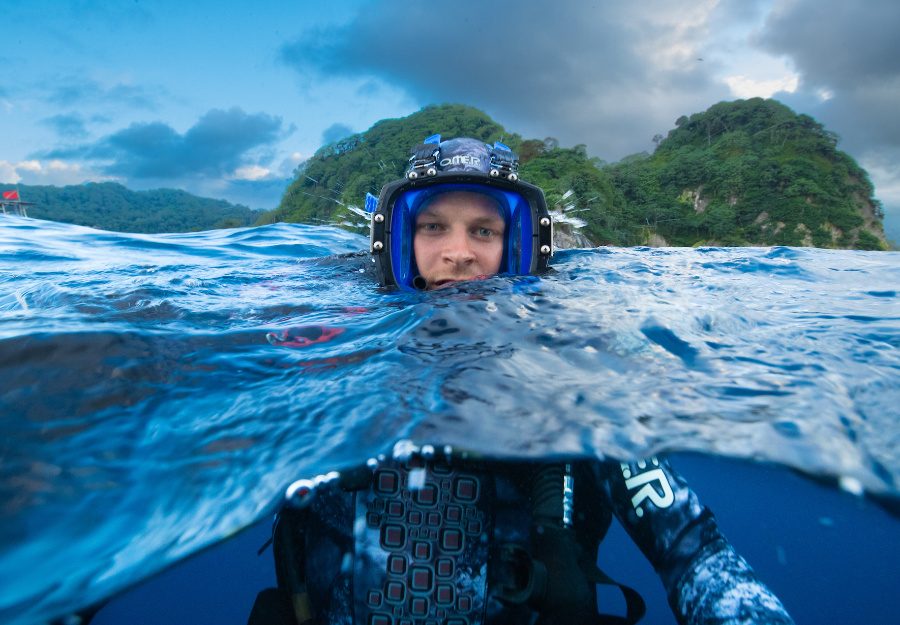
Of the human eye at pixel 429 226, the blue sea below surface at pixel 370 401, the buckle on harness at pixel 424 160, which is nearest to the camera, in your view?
the blue sea below surface at pixel 370 401

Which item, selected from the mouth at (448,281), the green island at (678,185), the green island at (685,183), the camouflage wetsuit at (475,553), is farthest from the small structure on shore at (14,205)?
the camouflage wetsuit at (475,553)

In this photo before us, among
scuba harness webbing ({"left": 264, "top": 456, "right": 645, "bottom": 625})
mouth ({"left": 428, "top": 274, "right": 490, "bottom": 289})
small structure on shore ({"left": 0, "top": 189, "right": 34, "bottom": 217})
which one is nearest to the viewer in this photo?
scuba harness webbing ({"left": 264, "top": 456, "right": 645, "bottom": 625})

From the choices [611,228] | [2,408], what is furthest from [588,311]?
[611,228]

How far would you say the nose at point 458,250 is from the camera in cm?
333

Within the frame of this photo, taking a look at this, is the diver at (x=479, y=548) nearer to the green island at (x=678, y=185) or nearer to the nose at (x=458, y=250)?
the nose at (x=458, y=250)

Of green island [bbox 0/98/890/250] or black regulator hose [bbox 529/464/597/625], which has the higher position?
green island [bbox 0/98/890/250]

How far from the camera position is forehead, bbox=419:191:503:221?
3.55 m

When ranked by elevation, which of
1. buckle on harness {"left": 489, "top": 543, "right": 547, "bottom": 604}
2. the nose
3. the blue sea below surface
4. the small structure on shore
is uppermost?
the small structure on shore

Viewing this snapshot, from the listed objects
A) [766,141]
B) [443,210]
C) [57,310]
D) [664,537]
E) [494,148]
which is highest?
[766,141]

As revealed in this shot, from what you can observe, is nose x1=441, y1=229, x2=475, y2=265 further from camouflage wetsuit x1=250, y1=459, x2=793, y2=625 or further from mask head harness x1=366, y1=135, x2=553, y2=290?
camouflage wetsuit x1=250, y1=459, x2=793, y2=625

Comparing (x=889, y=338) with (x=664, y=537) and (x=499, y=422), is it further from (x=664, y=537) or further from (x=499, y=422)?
(x=499, y=422)

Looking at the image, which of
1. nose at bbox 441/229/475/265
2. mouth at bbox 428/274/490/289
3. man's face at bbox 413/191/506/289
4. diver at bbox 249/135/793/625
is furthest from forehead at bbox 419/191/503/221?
diver at bbox 249/135/793/625

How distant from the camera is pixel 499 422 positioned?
66.7 inches

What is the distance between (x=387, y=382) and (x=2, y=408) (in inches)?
54.8
